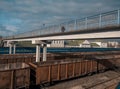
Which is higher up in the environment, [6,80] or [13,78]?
[13,78]

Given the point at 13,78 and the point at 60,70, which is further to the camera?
the point at 60,70

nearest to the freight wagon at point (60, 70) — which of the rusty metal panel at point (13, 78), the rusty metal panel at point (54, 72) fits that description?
the rusty metal panel at point (54, 72)

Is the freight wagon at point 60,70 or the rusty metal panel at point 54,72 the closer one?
the freight wagon at point 60,70

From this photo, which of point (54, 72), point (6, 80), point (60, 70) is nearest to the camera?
point (6, 80)

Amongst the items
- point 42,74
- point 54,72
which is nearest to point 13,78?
point 42,74

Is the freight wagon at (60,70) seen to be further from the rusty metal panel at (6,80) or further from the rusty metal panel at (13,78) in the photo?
the rusty metal panel at (6,80)

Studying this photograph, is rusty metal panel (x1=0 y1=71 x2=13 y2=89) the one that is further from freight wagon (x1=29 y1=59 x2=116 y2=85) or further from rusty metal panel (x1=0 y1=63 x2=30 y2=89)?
freight wagon (x1=29 y1=59 x2=116 y2=85)

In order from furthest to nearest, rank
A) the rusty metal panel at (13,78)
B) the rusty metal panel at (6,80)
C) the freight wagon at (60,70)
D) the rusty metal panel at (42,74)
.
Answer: the freight wagon at (60,70) → the rusty metal panel at (42,74) → the rusty metal panel at (13,78) → the rusty metal panel at (6,80)

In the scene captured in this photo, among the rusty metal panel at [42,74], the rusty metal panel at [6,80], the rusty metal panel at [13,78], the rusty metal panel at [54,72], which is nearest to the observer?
the rusty metal panel at [6,80]

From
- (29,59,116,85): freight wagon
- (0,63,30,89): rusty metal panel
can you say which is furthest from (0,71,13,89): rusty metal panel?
(29,59,116,85): freight wagon

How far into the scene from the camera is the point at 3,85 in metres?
13.3

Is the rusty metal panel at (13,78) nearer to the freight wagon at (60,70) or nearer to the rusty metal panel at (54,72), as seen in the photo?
the freight wagon at (60,70)

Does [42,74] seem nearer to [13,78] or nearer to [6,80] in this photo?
[13,78]

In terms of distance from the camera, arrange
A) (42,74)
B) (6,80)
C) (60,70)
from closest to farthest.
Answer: (6,80) → (42,74) → (60,70)
